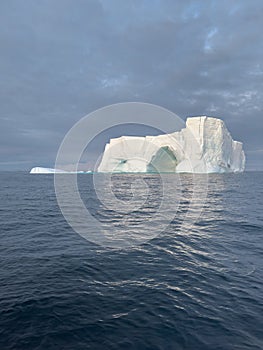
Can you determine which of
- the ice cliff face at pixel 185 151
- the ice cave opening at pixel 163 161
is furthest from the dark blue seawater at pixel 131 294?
the ice cave opening at pixel 163 161

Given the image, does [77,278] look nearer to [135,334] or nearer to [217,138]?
[135,334]

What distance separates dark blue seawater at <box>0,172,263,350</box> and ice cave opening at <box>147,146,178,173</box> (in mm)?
72642

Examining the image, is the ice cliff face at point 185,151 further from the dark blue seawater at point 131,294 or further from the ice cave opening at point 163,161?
the dark blue seawater at point 131,294

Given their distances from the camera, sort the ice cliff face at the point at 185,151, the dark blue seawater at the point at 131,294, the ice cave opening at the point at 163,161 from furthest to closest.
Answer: the ice cave opening at the point at 163,161 → the ice cliff face at the point at 185,151 → the dark blue seawater at the point at 131,294

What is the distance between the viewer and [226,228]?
1216cm

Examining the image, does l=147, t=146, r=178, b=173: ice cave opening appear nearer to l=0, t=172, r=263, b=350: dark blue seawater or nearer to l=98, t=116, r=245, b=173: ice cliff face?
l=98, t=116, r=245, b=173: ice cliff face

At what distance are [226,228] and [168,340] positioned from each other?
9.27 m

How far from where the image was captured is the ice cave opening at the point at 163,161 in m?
82.1

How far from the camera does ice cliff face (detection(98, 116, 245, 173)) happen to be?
68875 millimetres

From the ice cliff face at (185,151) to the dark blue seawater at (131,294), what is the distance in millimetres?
63252

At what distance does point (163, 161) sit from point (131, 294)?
84.3 meters

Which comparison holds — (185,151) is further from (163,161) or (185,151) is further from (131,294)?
(131,294)

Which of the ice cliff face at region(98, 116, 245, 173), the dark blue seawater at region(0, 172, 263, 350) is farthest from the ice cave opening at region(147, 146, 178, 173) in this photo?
the dark blue seawater at region(0, 172, 263, 350)

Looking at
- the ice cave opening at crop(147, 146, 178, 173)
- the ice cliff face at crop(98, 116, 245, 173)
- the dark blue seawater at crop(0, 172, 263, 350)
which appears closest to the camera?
the dark blue seawater at crop(0, 172, 263, 350)
